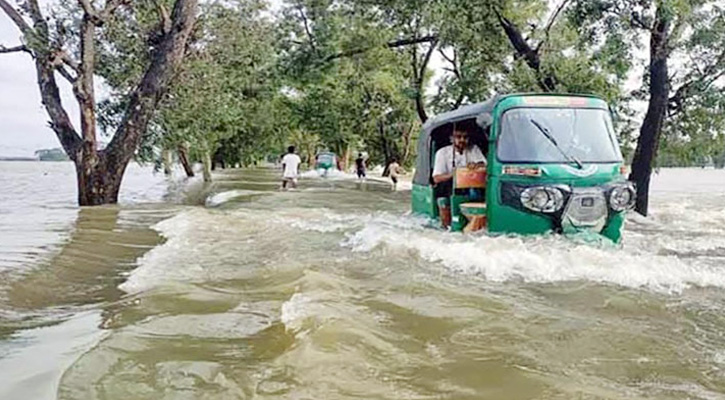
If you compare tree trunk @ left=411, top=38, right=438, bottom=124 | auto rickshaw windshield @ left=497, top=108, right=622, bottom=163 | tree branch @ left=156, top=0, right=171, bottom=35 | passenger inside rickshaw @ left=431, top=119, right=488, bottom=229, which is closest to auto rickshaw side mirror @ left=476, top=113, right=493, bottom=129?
A: auto rickshaw windshield @ left=497, top=108, right=622, bottom=163

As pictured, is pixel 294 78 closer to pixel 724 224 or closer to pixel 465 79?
pixel 465 79

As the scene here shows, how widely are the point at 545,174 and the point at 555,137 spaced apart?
2.31 feet

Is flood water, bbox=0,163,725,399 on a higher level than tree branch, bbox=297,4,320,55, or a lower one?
lower

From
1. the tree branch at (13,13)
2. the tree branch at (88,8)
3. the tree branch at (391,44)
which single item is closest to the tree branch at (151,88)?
the tree branch at (88,8)

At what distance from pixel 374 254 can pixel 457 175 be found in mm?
2030

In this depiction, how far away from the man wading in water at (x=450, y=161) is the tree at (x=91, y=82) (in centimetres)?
828

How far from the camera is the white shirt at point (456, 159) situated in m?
10.6

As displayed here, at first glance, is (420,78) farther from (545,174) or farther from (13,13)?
(545,174)

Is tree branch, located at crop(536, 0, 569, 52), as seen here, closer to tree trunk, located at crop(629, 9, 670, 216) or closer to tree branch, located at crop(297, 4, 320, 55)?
tree trunk, located at crop(629, 9, 670, 216)

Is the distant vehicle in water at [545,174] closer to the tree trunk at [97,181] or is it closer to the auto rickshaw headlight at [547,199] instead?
the auto rickshaw headlight at [547,199]

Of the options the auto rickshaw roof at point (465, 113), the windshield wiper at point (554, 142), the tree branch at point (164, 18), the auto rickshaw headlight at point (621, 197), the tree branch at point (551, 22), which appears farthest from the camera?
the tree branch at point (551, 22)

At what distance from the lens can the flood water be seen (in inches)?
147

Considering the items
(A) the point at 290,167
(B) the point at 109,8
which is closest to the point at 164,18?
(B) the point at 109,8

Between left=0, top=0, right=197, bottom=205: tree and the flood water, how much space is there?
6.16 m
